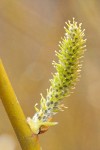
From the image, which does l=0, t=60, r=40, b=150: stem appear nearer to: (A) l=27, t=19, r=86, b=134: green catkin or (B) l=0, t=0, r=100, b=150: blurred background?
(A) l=27, t=19, r=86, b=134: green catkin

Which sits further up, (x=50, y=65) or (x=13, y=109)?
(x=50, y=65)

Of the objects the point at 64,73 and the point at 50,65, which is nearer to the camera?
the point at 64,73

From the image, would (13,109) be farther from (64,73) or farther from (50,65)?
(50,65)

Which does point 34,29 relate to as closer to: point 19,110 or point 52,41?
point 52,41

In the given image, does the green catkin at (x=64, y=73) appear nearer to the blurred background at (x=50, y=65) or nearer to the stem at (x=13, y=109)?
the stem at (x=13, y=109)

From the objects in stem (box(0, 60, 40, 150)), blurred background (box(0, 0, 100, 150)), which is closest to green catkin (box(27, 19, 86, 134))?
stem (box(0, 60, 40, 150))

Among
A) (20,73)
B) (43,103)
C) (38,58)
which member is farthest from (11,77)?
(43,103)

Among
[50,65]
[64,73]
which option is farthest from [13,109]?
[50,65]
